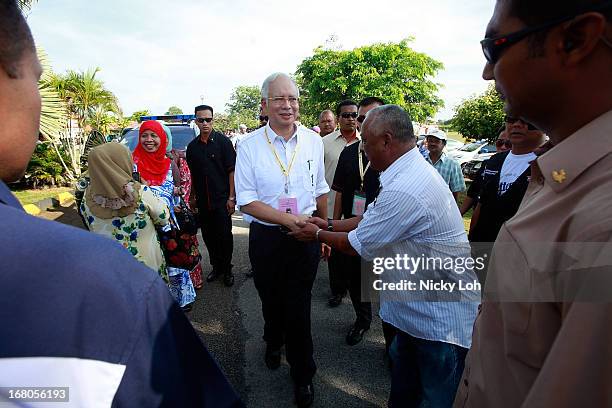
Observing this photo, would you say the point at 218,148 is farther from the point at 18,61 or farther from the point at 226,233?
the point at 18,61

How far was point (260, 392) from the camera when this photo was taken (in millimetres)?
2684

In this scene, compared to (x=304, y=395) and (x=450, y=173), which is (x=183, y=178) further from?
(x=450, y=173)

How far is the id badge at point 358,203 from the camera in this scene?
3.47m

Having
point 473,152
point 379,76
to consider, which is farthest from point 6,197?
point 379,76

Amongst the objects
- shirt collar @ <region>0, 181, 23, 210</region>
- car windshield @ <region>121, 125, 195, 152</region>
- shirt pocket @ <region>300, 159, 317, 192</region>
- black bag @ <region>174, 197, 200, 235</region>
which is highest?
car windshield @ <region>121, 125, 195, 152</region>

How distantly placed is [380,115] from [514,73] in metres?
1.17

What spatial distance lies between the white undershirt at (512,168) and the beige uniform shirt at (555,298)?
7.07 feet

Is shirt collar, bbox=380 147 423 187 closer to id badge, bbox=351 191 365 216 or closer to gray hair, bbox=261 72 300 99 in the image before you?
gray hair, bbox=261 72 300 99

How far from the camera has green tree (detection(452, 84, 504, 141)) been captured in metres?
12.7

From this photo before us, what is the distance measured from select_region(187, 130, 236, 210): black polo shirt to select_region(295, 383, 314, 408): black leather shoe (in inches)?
108

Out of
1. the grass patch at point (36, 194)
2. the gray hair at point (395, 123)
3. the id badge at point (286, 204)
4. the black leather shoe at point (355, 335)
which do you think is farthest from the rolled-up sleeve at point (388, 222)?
the grass patch at point (36, 194)

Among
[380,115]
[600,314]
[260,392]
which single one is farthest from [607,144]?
[260,392]

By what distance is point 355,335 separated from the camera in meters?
3.33

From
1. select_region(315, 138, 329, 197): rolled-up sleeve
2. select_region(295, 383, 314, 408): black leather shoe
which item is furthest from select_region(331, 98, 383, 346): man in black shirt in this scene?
select_region(295, 383, 314, 408): black leather shoe
